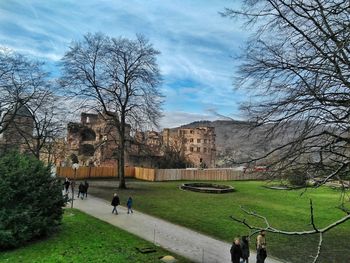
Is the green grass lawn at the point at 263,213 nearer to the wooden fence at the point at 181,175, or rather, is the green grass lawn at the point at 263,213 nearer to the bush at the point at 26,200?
the bush at the point at 26,200

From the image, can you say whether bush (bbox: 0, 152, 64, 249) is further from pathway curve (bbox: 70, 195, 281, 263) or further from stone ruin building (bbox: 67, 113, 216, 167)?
stone ruin building (bbox: 67, 113, 216, 167)

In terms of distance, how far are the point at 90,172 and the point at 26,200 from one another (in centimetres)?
3508

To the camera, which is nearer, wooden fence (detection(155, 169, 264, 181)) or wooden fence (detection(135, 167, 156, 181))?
wooden fence (detection(135, 167, 156, 181))

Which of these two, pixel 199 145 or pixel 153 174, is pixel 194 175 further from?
pixel 199 145

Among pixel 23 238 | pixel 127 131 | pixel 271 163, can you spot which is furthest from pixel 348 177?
pixel 127 131

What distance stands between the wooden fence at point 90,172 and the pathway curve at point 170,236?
24047 millimetres

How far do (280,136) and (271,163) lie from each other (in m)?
0.74

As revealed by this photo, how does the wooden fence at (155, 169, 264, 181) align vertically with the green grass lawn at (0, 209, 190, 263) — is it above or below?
above

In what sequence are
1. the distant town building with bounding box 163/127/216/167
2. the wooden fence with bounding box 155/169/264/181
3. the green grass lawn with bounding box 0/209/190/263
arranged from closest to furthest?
the green grass lawn with bounding box 0/209/190/263
the wooden fence with bounding box 155/169/264/181
the distant town building with bounding box 163/127/216/167

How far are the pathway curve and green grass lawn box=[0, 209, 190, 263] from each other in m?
0.86

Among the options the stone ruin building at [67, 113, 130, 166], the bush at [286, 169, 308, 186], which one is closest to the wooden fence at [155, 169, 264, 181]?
the stone ruin building at [67, 113, 130, 166]

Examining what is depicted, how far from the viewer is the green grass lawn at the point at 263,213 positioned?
58.2 ft

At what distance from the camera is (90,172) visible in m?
53.7

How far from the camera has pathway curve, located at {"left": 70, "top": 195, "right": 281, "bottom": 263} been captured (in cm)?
A: 1634
